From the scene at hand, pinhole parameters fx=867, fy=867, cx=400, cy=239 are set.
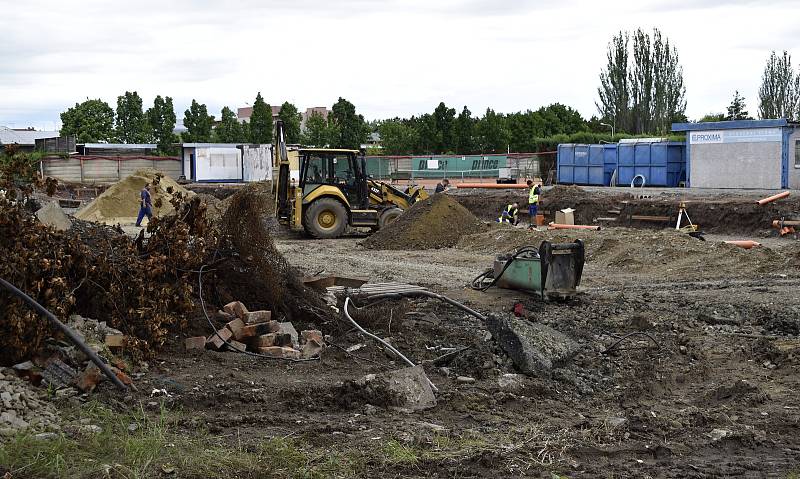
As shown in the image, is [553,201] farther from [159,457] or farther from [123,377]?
[159,457]

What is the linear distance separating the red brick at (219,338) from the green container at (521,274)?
516 cm

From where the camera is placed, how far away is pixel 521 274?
12.9m

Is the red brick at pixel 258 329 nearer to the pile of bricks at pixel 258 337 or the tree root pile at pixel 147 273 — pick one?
the pile of bricks at pixel 258 337

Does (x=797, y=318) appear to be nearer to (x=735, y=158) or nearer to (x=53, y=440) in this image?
(x=53, y=440)

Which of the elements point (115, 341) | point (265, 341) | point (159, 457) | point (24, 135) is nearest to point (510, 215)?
point (265, 341)

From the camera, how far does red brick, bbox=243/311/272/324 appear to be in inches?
368

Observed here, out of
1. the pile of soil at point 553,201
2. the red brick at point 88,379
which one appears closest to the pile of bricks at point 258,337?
the red brick at point 88,379

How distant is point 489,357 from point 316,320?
6.94 ft

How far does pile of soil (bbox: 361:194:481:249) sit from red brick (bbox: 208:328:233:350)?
12763mm

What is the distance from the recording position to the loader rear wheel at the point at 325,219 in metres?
23.5

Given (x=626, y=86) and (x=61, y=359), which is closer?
(x=61, y=359)

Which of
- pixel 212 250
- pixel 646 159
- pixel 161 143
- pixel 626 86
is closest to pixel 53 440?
pixel 212 250

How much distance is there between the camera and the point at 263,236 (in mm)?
10102

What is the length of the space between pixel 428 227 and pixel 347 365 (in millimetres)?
13682
